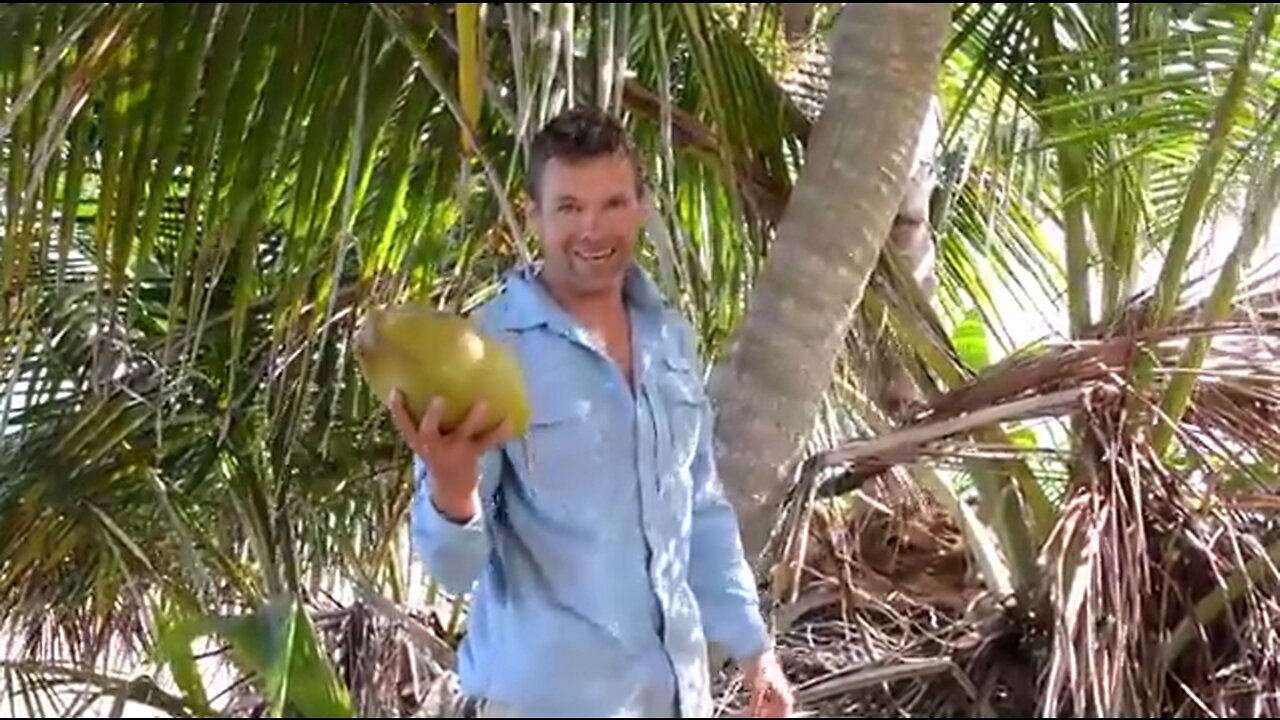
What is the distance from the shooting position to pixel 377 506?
5.42ft

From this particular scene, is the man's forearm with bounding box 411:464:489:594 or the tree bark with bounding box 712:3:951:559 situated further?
the tree bark with bounding box 712:3:951:559

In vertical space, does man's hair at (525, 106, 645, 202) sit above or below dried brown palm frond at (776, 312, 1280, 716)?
above

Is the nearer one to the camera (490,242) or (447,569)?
(447,569)

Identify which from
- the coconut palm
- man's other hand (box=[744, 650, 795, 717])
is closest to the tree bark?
the coconut palm

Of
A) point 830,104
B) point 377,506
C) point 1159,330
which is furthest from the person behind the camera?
point 377,506

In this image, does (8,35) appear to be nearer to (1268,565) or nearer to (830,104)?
(830,104)

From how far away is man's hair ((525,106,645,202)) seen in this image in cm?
93

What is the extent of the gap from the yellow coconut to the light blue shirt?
0.07 metres

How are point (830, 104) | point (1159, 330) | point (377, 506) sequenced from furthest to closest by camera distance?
point (377, 506)
point (1159, 330)
point (830, 104)

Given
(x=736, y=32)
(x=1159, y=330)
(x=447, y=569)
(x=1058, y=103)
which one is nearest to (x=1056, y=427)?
(x=1159, y=330)

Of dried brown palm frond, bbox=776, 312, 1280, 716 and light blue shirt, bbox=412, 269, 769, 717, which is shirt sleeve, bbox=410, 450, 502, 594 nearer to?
light blue shirt, bbox=412, 269, 769, 717

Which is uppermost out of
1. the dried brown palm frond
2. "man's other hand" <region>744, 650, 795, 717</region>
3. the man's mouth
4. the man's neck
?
the man's mouth

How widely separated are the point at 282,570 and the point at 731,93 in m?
0.56

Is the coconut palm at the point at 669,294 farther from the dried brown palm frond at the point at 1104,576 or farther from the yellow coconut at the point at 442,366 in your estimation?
the yellow coconut at the point at 442,366
